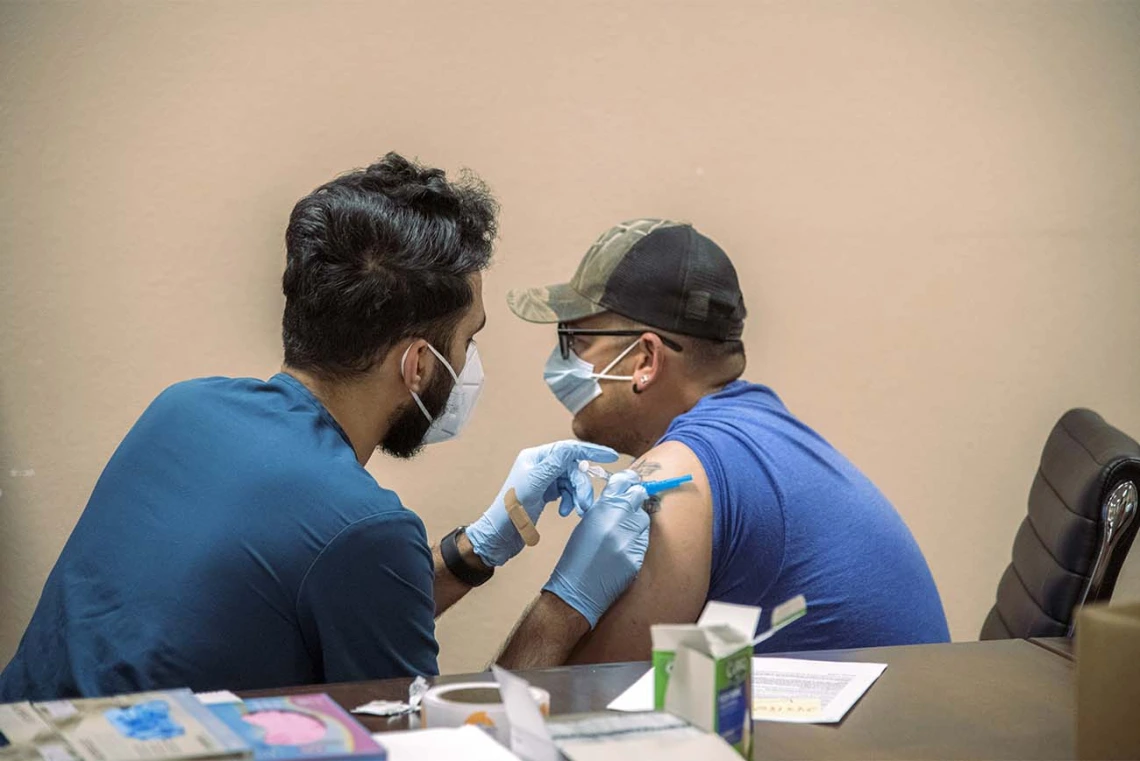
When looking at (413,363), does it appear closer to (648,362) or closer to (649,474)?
(649,474)

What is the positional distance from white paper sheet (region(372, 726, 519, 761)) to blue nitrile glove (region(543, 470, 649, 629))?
0.70 m

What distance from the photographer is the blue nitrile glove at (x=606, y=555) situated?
166cm

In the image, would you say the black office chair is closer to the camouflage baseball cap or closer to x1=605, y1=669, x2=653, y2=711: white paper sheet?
the camouflage baseball cap

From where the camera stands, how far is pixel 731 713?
0.94 m

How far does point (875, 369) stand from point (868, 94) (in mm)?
655

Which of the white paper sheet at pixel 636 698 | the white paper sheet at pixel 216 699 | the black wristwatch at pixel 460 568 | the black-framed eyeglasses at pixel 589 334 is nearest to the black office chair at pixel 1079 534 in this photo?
the black-framed eyeglasses at pixel 589 334

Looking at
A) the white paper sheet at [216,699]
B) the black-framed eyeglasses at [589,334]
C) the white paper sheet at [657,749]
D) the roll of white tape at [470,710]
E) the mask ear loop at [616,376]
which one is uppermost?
the black-framed eyeglasses at [589,334]

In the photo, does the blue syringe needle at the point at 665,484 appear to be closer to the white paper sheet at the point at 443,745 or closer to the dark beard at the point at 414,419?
the dark beard at the point at 414,419

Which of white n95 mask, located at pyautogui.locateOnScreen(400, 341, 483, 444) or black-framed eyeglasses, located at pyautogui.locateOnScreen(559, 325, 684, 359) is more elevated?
black-framed eyeglasses, located at pyautogui.locateOnScreen(559, 325, 684, 359)

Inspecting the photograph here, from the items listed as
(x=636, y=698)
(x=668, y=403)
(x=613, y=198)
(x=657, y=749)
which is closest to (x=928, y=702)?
(x=636, y=698)

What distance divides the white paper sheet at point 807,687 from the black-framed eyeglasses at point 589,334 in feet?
2.42

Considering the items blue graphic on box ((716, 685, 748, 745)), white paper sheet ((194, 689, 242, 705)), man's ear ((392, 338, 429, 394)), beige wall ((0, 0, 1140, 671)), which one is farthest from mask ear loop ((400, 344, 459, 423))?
beige wall ((0, 0, 1140, 671))

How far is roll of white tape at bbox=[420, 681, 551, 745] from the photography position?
0.98 m

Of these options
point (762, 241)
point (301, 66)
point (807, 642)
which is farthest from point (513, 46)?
point (807, 642)
